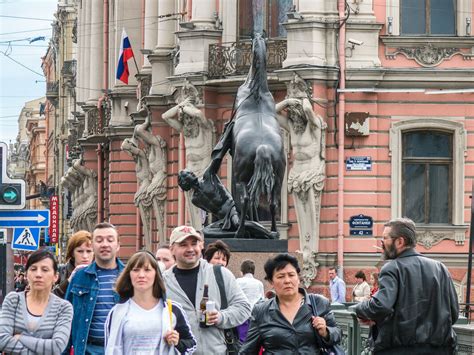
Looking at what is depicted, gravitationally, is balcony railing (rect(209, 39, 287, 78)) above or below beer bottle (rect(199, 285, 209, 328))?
above

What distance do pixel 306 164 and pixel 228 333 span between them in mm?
23329

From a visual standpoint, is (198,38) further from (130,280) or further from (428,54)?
(130,280)

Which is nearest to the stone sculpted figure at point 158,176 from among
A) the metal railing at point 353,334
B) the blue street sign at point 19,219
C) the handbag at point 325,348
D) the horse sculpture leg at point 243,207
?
the horse sculpture leg at point 243,207

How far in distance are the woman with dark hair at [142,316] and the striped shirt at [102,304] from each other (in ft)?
2.99

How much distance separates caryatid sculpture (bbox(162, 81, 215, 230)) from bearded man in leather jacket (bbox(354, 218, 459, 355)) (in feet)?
87.0

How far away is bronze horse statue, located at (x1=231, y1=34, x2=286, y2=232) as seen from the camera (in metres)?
24.5

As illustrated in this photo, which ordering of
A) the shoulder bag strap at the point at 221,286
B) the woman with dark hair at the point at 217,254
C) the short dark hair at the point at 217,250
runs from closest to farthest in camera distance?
the shoulder bag strap at the point at 221,286, the woman with dark hair at the point at 217,254, the short dark hair at the point at 217,250

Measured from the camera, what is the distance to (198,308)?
43.7 feet

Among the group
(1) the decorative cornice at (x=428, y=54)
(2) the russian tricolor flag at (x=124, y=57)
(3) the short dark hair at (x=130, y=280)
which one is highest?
(2) the russian tricolor flag at (x=124, y=57)

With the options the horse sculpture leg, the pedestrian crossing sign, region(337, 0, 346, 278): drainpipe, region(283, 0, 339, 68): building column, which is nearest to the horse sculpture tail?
the horse sculpture leg

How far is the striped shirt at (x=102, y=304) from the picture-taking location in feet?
43.4

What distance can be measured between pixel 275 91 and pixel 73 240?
24214 mm

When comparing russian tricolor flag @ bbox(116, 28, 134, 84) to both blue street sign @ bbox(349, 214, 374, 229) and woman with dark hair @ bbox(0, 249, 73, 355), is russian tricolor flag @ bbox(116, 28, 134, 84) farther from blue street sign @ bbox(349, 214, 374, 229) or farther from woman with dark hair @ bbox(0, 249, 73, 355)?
woman with dark hair @ bbox(0, 249, 73, 355)

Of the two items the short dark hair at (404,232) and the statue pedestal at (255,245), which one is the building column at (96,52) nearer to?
the statue pedestal at (255,245)
